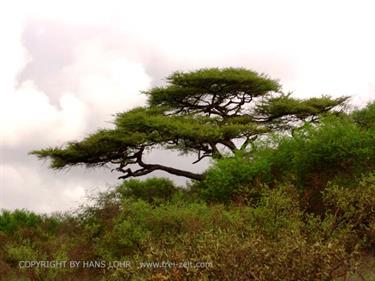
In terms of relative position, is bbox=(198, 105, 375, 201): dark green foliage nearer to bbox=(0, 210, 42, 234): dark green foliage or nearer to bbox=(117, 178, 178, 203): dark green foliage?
bbox=(117, 178, 178, 203): dark green foliage

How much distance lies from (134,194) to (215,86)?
7.82 metres

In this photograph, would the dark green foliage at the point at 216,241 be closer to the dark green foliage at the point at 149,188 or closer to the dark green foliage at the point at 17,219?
the dark green foliage at the point at 17,219

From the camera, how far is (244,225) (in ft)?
56.5

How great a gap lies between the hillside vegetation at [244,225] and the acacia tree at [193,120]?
2.15 meters

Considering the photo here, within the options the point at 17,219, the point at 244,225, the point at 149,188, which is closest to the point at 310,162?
the point at 244,225

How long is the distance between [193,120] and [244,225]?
19625 millimetres

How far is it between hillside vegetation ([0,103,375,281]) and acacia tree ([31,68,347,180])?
2154 millimetres

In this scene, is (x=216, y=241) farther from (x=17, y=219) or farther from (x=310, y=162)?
(x=17, y=219)

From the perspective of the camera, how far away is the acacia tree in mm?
35250

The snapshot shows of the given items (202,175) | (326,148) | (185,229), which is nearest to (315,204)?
(326,148)

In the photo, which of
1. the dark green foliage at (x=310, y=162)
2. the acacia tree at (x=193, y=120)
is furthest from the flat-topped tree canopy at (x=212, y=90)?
the dark green foliage at (x=310, y=162)

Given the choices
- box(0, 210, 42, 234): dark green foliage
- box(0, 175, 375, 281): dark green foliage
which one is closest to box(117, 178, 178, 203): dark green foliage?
Result: box(0, 210, 42, 234): dark green foliage

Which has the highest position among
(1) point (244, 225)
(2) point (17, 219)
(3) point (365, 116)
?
(3) point (365, 116)

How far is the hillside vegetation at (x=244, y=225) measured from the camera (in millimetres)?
9156
